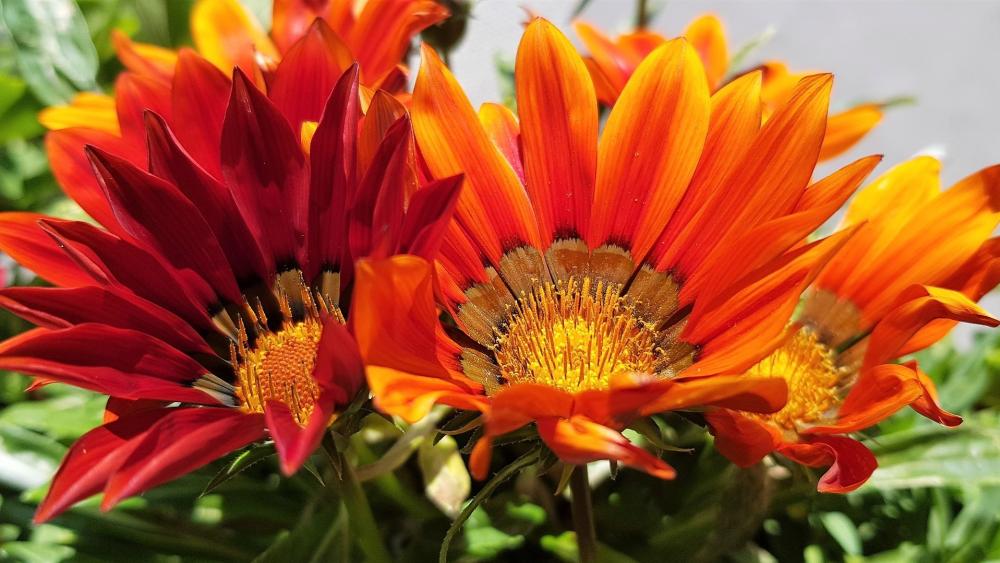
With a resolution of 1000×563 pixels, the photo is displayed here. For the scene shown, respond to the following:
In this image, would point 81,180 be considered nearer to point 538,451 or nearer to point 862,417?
point 538,451

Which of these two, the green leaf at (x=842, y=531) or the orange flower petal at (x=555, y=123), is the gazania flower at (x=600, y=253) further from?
the green leaf at (x=842, y=531)

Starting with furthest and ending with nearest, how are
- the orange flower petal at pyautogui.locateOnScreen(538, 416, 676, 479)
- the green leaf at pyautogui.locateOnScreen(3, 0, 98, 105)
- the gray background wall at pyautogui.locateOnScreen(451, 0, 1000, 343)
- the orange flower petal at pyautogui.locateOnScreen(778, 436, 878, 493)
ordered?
the gray background wall at pyautogui.locateOnScreen(451, 0, 1000, 343), the green leaf at pyautogui.locateOnScreen(3, 0, 98, 105), the orange flower petal at pyautogui.locateOnScreen(778, 436, 878, 493), the orange flower petal at pyautogui.locateOnScreen(538, 416, 676, 479)

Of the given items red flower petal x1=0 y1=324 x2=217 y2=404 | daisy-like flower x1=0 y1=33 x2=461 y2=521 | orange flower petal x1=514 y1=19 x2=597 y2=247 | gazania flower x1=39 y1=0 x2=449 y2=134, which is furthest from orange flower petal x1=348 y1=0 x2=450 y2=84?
red flower petal x1=0 y1=324 x2=217 y2=404

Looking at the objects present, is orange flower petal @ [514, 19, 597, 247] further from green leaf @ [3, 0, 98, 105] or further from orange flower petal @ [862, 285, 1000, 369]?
green leaf @ [3, 0, 98, 105]

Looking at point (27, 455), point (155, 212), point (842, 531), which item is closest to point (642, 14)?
point (842, 531)

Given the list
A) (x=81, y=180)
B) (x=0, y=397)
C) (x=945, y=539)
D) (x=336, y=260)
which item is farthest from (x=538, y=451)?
(x=0, y=397)

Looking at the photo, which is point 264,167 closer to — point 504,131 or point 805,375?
point 504,131
